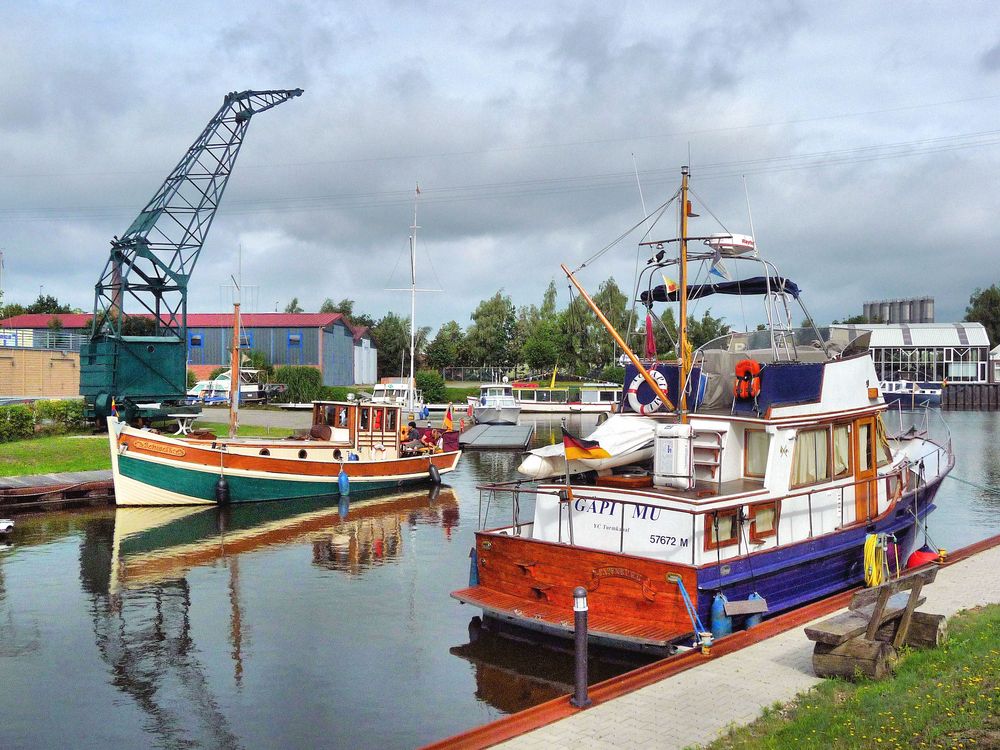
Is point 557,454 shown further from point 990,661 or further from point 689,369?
point 990,661

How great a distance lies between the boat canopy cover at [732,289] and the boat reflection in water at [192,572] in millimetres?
8923

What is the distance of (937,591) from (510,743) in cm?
855

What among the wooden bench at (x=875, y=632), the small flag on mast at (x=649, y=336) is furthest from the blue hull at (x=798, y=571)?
the small flag on mast at (x=649, y=336)

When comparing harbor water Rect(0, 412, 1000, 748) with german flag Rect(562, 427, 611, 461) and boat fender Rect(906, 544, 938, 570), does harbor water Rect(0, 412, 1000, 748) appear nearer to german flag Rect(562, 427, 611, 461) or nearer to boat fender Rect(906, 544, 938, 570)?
german flag Rect(562, 427, 611, 461)

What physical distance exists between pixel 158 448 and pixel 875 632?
2260cm

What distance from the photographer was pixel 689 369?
13922mm

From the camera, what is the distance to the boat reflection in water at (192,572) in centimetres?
1136

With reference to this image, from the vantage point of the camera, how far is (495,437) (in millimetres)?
51812

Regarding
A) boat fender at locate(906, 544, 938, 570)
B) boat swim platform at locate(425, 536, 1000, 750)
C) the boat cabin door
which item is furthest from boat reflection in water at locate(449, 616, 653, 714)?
boat fender at locate(906, 544, 938, 570)

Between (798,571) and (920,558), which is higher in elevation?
(798,571)

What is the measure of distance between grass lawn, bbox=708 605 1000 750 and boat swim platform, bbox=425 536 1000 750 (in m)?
0.40

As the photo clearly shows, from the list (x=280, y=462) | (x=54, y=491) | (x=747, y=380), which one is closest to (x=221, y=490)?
(x=280, y=462)

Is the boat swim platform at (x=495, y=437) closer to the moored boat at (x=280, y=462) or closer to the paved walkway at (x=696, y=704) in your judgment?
the moored boat at (x=280, y=462)

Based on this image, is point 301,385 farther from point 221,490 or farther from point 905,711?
point 905,711
